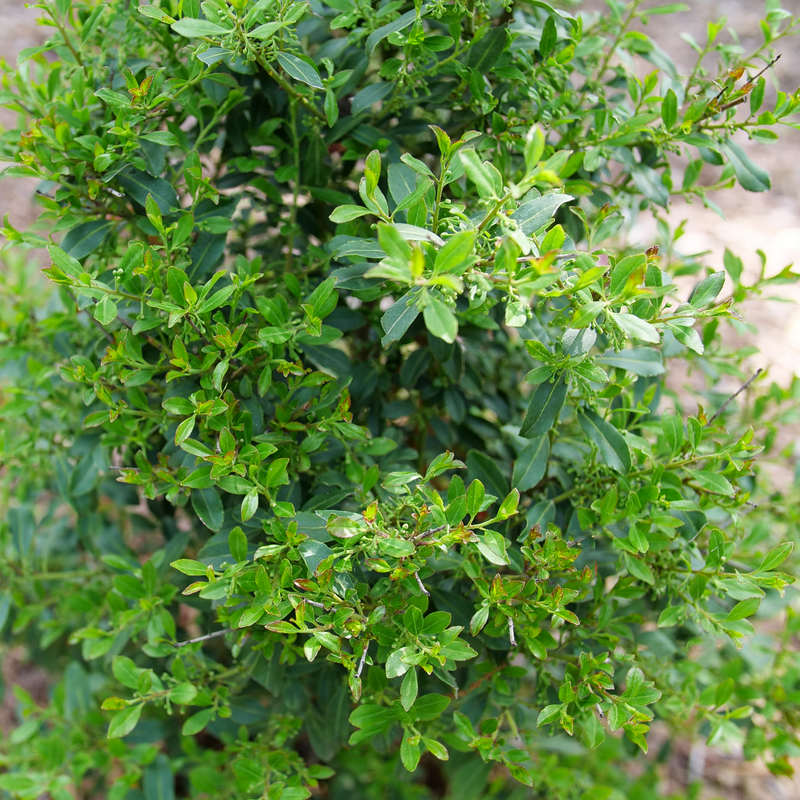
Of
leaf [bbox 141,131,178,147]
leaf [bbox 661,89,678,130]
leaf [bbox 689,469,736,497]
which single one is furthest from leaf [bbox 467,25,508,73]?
leaf [bbox 689,469,736,497]

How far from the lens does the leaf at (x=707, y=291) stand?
3.10 ft

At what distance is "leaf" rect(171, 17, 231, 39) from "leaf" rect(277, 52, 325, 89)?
3.5 inches

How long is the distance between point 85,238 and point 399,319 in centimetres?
62

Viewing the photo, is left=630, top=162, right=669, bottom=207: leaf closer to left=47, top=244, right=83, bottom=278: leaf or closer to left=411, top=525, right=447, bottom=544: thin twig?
left=411, top=525, right=447, bottom=544: thin twig

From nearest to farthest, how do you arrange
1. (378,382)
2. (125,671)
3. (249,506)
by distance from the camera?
(249,506) < (125,671) < (378,382)

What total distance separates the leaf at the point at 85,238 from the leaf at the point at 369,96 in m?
0.47

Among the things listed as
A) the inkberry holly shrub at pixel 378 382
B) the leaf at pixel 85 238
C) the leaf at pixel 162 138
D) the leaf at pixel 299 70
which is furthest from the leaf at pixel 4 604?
the leaf at pixel 299 70

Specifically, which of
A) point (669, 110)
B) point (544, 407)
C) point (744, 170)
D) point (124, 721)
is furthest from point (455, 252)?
point (124, 721)

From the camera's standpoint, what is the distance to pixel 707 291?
0.96 meters

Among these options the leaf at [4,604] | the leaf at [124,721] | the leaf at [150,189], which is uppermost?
the leaf at [150,189]

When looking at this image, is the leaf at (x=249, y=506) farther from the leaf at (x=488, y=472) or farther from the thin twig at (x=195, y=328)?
the leaf at (x=488, y=472)

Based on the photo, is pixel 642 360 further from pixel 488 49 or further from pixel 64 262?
pixel 64 262

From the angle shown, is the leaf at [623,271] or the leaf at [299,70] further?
the leaf at [299,70]

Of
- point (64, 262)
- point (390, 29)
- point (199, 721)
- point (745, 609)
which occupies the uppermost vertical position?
point (390, 29)
